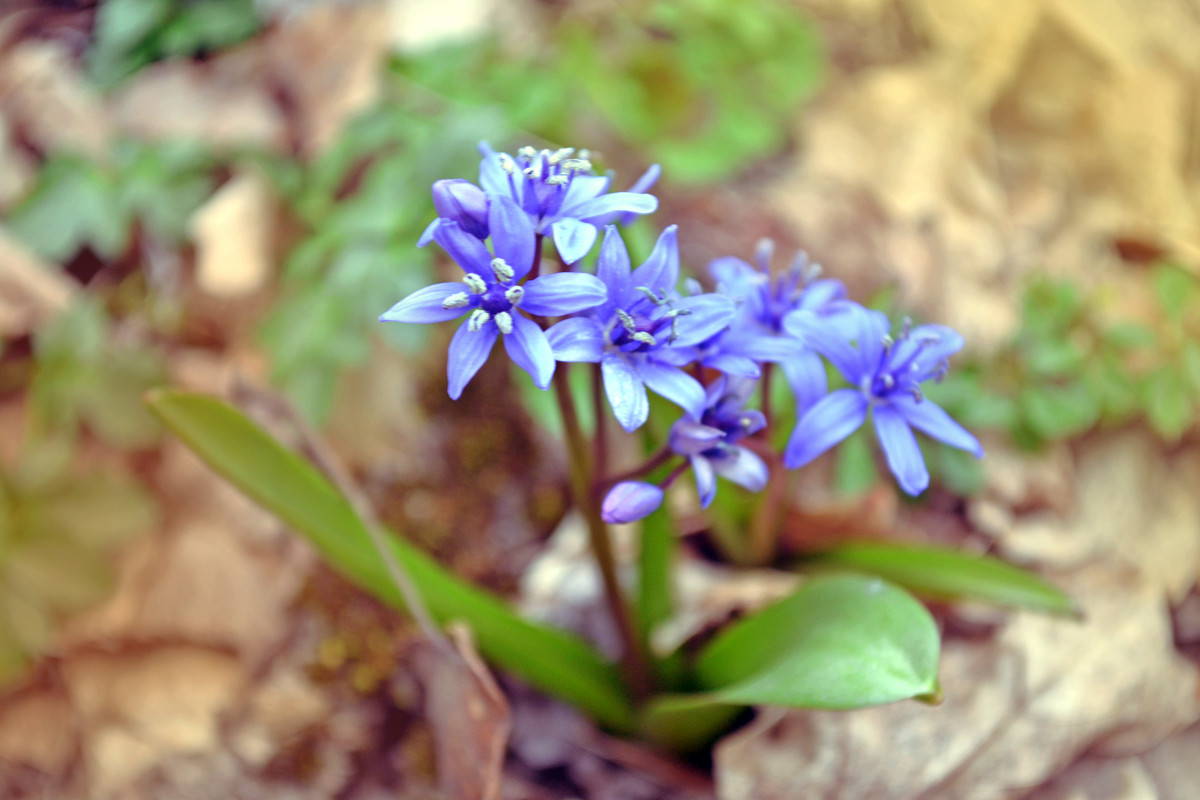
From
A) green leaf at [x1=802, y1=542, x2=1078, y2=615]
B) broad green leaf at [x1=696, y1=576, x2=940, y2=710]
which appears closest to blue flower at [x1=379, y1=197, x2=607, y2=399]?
broad green leaf at [x1=696, y1=576, x2=940, y2=710]

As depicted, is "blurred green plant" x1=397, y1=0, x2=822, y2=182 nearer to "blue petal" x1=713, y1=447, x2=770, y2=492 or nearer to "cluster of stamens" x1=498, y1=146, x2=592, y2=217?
"cluster of stamens" x1=498, y1=146, x2=592, y2=217

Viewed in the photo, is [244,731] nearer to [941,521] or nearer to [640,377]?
[640,377]

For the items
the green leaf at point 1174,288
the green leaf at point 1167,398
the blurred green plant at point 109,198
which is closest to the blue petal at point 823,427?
the green leaf at point 1167,398

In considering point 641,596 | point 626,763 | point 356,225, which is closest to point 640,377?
point 641,596

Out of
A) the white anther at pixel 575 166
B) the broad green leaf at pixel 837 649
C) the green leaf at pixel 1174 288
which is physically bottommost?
the green leaf at pixel 1174 288

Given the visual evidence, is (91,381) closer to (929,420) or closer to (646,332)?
(646,332)

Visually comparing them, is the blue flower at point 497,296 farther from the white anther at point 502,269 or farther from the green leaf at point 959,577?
the green leaf at point 959,577
